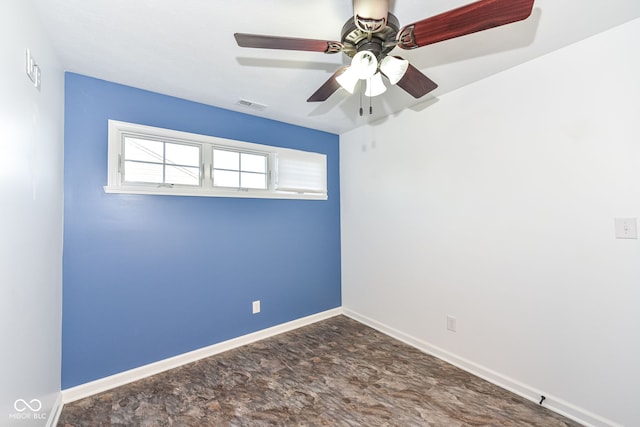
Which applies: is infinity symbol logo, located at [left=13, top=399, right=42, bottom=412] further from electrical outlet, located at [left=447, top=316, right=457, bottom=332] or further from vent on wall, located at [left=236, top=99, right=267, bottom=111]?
electrical outlet, located at [left=447, top=316, right=457, bottom=332]

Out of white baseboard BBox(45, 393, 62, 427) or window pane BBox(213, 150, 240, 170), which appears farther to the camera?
window pane BBox(213, 150, 240, 170)

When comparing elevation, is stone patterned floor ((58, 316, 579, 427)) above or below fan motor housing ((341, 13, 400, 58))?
below

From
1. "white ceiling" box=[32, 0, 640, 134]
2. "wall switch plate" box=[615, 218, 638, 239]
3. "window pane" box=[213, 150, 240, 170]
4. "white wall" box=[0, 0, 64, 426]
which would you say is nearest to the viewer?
"white wall" box=[0, 0, 64, 426]

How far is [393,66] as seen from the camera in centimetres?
135

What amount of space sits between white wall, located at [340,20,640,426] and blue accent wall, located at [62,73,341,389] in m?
1.32

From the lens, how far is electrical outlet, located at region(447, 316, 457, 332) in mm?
2409

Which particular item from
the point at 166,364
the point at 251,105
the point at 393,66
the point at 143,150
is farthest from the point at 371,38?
the point at 166,364

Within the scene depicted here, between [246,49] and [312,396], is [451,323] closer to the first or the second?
[312,396]

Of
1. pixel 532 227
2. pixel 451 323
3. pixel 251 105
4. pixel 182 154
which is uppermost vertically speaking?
pixel 251 105

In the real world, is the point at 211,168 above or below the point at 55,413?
above

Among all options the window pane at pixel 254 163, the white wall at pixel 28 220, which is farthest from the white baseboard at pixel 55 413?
the window pane at pixel 254 163

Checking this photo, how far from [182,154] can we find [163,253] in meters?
0.93

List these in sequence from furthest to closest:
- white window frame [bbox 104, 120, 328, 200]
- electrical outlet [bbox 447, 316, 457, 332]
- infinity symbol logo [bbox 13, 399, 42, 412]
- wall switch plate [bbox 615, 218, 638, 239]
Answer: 1. electrical outlet [bbox 447, 316, 457, 332]
2. white window frame [bbox 104, 120, 328, 200]
3. wall switch plate [bbox 615, 218, 638, 239]
4. infinity symbol logo [bbox 13, 399, 42, 412]

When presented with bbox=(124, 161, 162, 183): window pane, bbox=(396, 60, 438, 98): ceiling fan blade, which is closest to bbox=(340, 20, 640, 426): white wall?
bbox=(396, 60, 438, 98): ceiling fan blade
